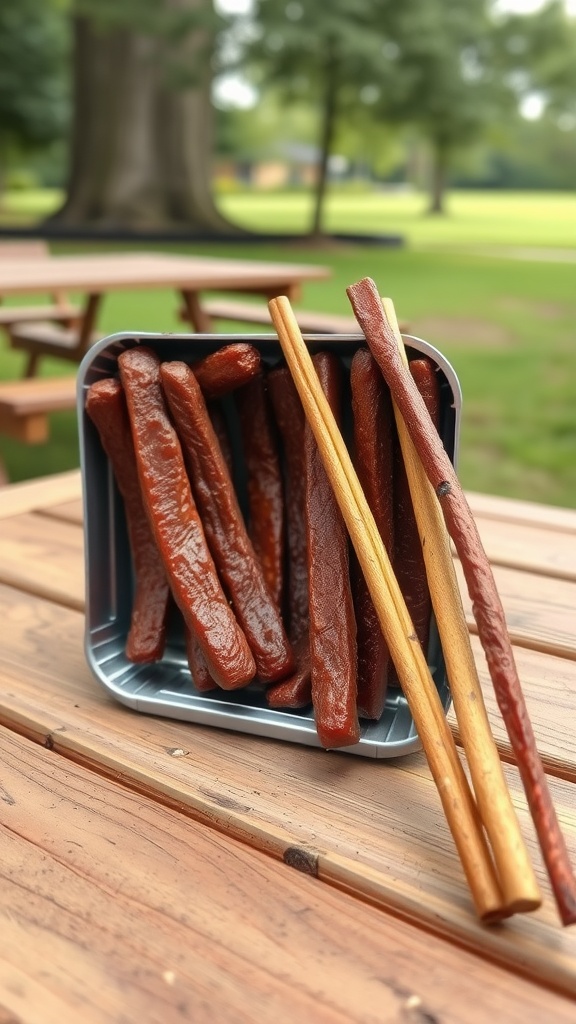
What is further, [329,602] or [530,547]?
[530,547]

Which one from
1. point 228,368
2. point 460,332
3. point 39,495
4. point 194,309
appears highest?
point 228,368

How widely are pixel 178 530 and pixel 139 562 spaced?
148mm

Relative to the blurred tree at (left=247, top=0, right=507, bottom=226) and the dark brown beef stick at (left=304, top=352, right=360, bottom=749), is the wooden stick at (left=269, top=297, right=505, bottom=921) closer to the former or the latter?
the dark brown beef stick at (left=304, top=352, right=360, bottom=749)

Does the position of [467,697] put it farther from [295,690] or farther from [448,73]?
[448,73]

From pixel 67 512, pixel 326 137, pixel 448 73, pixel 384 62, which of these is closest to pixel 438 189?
pixel 448 73

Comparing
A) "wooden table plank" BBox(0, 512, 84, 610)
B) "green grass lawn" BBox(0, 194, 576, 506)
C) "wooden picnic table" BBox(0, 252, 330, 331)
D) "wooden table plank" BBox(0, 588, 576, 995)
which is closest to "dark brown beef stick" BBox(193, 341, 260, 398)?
"wooden table plank" BBox(0, 588, 576, 995)

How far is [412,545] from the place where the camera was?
3.67 ft

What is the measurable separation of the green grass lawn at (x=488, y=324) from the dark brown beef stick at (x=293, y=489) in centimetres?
391

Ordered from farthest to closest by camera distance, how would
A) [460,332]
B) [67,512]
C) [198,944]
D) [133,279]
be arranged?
[460,332] < [133,279] < [67,512] < [198,944]

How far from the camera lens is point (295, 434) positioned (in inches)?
49.1

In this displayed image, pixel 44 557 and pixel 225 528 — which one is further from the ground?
pixel 225 528

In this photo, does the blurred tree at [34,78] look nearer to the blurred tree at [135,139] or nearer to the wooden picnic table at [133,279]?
the blurred tree at [135,139]

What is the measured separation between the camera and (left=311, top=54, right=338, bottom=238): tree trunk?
17.2 m

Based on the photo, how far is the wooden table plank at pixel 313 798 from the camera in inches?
34.1
